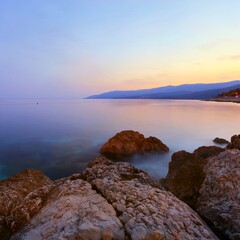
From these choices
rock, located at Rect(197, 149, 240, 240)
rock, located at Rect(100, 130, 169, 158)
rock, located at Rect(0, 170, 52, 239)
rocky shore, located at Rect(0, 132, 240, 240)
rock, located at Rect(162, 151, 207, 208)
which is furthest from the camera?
rock, located at Rect(100, 130, 169, 158)

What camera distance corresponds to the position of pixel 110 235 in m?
3.34

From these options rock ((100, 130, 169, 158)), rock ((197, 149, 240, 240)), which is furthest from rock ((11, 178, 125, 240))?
rock ((100, 130, 169, 158))

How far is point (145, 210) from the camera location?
12.5 feet

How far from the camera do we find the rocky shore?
3.47m

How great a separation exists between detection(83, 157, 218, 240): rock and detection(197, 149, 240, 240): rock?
1.78 ft

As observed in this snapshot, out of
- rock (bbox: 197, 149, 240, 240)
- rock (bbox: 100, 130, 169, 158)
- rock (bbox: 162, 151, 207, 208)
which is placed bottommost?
rock (bbox: 100, 130, 169, 158)

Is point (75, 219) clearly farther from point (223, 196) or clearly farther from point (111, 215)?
point (223, 196)

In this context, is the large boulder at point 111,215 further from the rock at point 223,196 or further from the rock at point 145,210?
the rock at point 223,196

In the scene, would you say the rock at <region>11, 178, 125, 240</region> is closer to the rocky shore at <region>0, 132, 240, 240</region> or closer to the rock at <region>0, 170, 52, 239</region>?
the rocky shore at <region>0, 132, 240, 240</region>

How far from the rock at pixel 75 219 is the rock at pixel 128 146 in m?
23.9

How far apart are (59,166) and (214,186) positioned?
71.1 feet

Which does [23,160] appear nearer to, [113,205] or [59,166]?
[59,166]

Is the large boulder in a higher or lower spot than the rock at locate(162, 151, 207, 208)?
higher

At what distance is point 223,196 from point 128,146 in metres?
23.7
